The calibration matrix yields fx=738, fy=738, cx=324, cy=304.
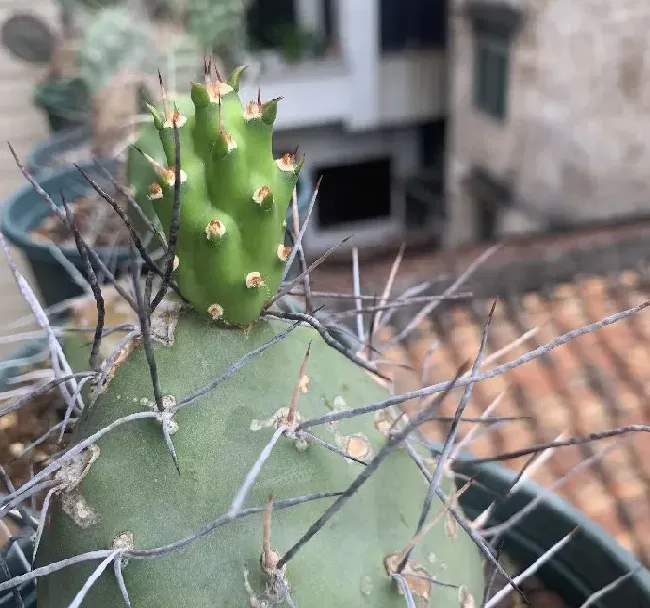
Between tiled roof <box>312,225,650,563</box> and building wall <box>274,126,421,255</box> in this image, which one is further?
building wall <box>274,126,421,255</box>

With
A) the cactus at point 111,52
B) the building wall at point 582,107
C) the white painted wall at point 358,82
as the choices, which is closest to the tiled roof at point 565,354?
the cactus at point 111,52

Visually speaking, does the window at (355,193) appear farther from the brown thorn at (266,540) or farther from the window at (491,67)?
the brown thorn at (266,540)

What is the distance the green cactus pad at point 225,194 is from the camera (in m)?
0.30

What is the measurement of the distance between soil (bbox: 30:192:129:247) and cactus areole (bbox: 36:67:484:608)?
0.61 m

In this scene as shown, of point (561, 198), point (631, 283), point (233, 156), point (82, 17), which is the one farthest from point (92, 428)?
point (561, 198)

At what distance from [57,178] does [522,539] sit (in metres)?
0.74

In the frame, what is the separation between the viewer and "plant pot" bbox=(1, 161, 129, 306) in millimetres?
764

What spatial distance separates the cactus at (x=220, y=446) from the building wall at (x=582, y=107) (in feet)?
6.71

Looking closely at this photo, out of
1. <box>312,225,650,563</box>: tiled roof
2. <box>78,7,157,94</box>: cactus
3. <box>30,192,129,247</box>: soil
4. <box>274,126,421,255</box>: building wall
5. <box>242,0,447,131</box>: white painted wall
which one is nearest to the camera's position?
<box>312,225,650,563</box>: tiled roof

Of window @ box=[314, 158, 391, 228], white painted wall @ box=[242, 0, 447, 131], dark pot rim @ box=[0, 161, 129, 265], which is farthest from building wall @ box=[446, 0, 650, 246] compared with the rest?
dark pot rim @ box=[0, 161, 129, 265]

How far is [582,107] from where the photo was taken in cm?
220

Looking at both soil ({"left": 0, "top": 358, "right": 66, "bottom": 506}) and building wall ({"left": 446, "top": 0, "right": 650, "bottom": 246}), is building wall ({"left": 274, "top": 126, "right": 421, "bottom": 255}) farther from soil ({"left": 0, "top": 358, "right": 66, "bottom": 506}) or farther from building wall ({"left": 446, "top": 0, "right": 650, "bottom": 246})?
soil ({"left": 0, "top": 358, "right": 66, "bottom": 506})

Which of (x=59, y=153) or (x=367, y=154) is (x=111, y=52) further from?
(x=367, y=154)

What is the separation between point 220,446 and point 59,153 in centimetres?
103
